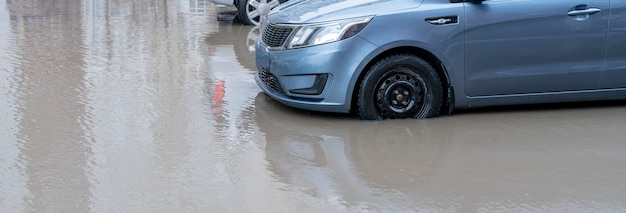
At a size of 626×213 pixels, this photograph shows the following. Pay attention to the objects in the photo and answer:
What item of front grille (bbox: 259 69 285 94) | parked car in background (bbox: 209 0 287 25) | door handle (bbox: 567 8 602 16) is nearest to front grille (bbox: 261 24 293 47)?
front grille (bbox: 259 69 285 94)

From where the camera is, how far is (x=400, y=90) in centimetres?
714

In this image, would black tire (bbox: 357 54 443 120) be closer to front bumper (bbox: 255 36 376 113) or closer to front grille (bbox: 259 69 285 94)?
front bumper (bbox: 255 36 376 113)

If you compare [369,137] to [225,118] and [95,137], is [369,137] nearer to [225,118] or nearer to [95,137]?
[225,118]

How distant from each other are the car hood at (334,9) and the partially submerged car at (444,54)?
0.4 inches

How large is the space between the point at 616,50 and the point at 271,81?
2726 millimetres

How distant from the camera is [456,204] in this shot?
5.14 metres

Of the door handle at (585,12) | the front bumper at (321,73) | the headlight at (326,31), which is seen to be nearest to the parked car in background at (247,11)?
the front bumper at (321,73)

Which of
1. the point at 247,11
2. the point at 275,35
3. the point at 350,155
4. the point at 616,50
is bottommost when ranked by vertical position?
the point at 350,155

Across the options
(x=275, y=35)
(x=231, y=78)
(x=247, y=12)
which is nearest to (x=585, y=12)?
(x=275, y=35)

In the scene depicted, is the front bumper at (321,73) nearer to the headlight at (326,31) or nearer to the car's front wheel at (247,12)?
the headlight at (326,31)

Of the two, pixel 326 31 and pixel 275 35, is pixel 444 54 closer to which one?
pixel 326 31

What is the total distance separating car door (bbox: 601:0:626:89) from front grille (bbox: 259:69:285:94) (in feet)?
8.38

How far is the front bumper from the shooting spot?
22.8ft

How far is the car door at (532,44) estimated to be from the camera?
7.05m
